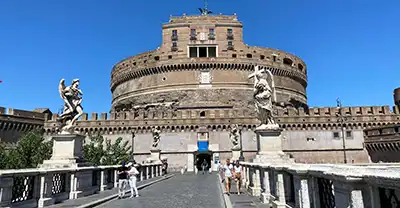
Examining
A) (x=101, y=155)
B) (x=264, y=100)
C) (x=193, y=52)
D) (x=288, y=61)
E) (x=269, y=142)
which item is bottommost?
(x=101, y=155)

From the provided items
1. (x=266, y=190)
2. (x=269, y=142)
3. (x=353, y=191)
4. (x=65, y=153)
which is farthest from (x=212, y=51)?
(x=353, y=191)

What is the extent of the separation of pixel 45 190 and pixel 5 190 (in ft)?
6.24

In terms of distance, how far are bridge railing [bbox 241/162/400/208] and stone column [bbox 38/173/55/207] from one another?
5.45m

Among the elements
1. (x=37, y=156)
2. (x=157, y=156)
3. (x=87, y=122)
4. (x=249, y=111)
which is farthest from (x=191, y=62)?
(x=37, y=156)

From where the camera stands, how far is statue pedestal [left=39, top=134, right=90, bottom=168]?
9367mm

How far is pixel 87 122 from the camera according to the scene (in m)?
37.5

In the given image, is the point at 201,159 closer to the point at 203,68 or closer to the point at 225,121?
the point at 225,121

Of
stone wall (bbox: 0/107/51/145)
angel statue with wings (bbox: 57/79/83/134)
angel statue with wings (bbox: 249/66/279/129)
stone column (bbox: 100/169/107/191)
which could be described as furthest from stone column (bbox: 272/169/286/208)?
stone wall (bbox: 0/107/51/145)

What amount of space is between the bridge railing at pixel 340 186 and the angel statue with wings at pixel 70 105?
22.2 feet

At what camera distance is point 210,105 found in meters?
43.1

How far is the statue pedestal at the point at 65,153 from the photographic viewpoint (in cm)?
937

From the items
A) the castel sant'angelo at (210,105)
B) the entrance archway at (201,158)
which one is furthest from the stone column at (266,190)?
the entrance archway at (201,158)

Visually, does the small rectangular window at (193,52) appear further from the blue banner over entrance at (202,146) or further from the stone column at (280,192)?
the stone column at (280,192)

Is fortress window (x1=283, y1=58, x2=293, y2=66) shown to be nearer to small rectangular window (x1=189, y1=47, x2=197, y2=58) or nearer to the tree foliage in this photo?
small rectangular window (x1=189, y1=47, x2=197, y2=58)
